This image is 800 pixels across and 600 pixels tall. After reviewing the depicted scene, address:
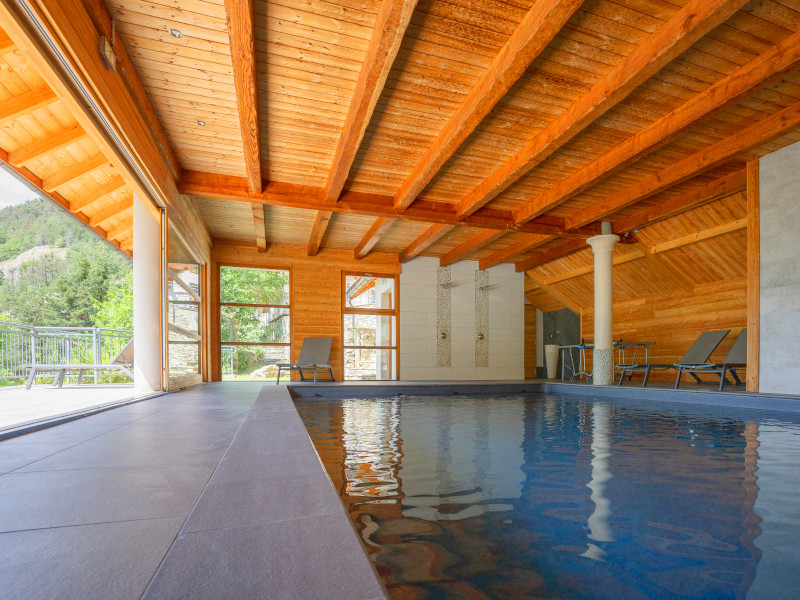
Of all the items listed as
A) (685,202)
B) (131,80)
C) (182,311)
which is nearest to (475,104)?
(131,80)

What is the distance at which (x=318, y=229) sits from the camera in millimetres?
8047

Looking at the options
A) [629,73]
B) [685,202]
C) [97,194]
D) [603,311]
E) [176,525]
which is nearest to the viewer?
[176,525]

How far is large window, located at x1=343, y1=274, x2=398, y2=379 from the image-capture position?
10.3 metres

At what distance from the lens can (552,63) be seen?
3762 millimetres

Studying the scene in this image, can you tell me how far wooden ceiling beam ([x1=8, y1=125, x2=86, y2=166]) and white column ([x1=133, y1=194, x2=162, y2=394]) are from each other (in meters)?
0.79

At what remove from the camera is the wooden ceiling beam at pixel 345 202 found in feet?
20.0

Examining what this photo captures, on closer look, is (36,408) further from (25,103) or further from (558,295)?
(558,295)

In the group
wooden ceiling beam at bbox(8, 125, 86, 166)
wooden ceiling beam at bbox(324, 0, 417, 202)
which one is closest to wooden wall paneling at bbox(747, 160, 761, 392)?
wooden ceiling beam at bbox(324, 0, 417, 202)

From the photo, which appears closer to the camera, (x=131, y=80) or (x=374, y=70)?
(x=374, y=70)

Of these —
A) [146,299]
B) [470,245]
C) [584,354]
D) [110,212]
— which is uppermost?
[110,212]

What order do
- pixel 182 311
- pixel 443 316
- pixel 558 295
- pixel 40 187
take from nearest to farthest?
pixel 40 187, pixel 182 311, pixel 443 316, pixel 558 295

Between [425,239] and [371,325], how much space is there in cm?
269

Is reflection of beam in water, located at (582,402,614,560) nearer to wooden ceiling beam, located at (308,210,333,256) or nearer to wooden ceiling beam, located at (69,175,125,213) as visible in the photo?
wooden ceiling beam, located at (308,210,333,256)

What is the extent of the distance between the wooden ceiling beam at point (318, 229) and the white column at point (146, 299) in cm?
240
